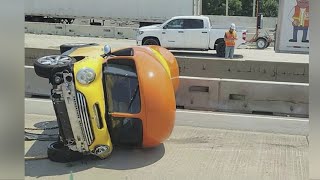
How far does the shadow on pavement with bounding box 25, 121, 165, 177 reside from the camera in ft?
16.6

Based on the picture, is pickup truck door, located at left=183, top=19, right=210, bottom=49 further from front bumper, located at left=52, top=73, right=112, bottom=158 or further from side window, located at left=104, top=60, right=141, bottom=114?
front bumper, located at left=52, top=73, right=112, bottom=158

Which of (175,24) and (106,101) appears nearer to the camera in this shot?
(106,101)

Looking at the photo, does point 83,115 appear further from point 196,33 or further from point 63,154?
point 196,33

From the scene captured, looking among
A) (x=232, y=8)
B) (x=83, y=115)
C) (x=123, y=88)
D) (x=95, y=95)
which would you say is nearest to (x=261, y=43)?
(x=123, y=88)

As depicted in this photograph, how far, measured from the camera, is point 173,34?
20.0 m

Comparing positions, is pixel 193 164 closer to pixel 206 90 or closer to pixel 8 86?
pixel 206 90

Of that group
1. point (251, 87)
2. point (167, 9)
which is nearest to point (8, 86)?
point (251, 87)

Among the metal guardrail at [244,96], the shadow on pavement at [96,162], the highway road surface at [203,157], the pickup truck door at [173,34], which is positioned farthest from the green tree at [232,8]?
the shadow on pavement at [96,162]

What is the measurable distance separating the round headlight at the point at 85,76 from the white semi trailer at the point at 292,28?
1533 cm

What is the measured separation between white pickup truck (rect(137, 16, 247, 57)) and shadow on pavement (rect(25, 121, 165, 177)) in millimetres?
14263

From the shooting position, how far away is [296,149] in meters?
5.99

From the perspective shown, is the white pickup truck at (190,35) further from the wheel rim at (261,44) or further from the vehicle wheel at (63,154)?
the vehicle wheel at (63,154)

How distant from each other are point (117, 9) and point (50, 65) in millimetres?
26144

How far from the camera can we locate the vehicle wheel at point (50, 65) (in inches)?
193
